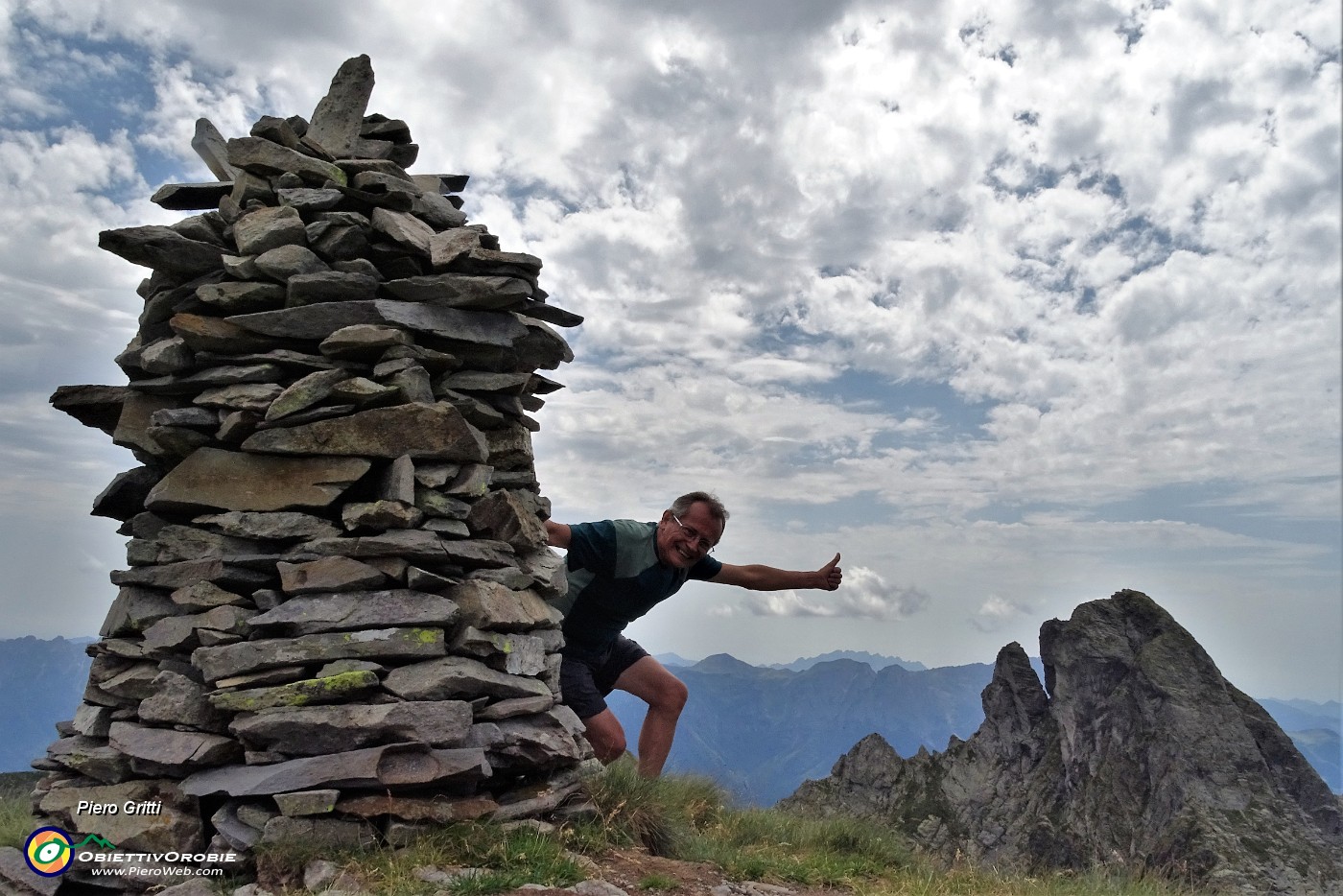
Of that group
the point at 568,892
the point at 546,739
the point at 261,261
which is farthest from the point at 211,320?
the point at 568,892

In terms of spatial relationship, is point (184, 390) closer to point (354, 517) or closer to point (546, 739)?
point (354, 517)

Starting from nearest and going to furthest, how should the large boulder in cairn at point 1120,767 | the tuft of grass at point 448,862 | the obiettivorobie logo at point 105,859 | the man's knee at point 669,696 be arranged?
the tuft of grass at point 448,862, the obiettivorobie logo at point 105,859, the man's knee at point 669,696, the large boulder in cairn at point 1120,767

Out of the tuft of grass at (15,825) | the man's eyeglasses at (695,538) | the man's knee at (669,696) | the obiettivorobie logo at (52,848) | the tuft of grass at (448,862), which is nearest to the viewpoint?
the tuft of grass at (448,862)

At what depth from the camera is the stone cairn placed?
6441 millimetres

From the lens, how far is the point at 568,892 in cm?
562

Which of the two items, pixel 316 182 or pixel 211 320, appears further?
pixel 316 182

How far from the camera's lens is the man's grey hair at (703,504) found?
9.11m

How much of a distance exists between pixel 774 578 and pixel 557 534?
102 inches

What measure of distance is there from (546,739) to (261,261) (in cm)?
491

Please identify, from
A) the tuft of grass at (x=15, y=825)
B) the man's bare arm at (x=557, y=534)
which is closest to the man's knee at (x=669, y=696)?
the man's bare arm at (x=557, y=534)

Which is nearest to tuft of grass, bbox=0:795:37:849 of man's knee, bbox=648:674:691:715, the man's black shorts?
the man's black shorts

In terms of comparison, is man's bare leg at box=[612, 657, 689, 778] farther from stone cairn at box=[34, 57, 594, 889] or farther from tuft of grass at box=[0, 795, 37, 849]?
tuft of grass at box=[0, 795, 37, 849]

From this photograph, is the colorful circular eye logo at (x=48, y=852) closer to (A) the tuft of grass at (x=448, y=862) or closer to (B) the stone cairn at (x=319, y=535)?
(B) the stone cairn at (x=319, y=535)

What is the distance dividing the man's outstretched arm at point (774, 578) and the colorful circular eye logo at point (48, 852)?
Answer: 6327mm
